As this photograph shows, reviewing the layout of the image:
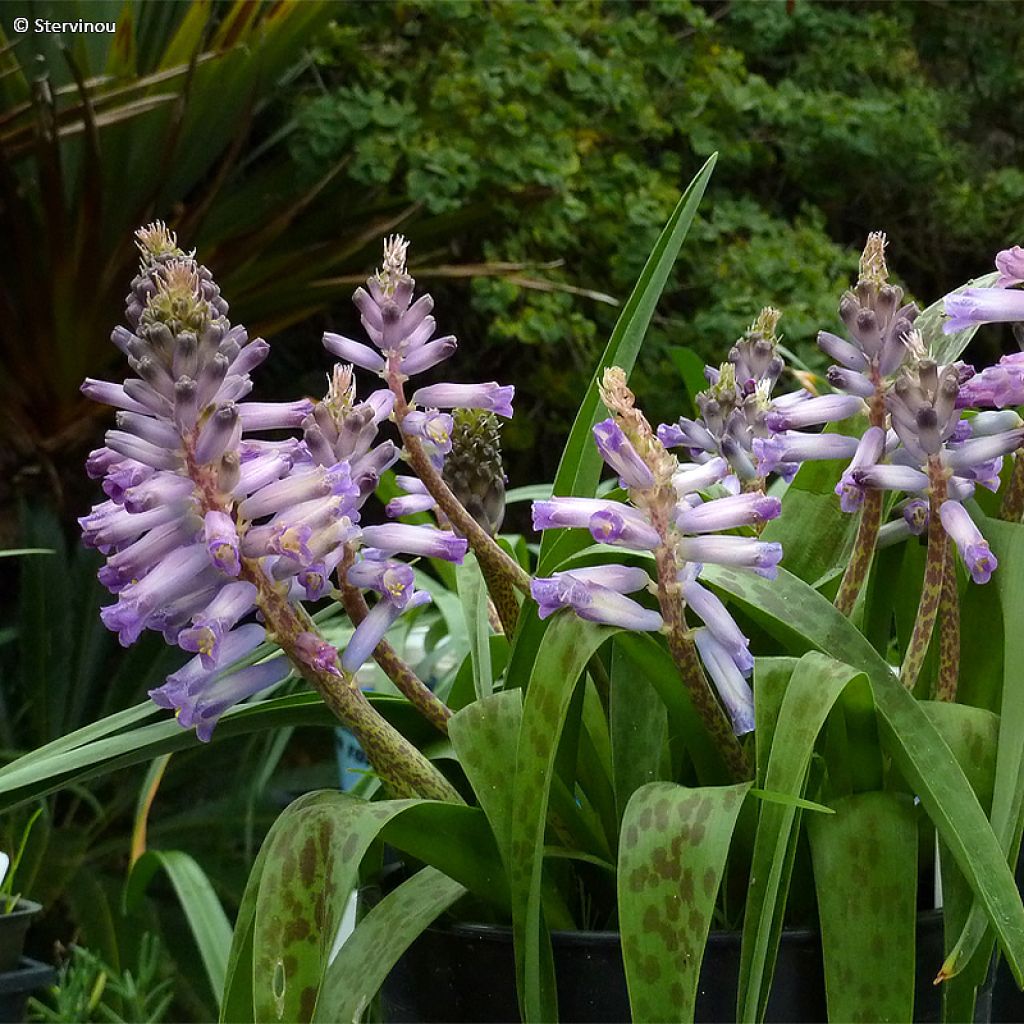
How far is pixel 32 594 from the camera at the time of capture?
78.8 inches

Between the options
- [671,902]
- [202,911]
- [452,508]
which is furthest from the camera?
[202,911]

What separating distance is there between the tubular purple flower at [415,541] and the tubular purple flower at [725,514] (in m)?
0.09

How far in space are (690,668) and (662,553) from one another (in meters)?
0.04

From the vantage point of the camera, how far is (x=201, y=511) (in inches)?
16.3

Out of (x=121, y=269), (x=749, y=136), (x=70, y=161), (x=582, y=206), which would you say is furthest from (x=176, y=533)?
(x=749, y=136)

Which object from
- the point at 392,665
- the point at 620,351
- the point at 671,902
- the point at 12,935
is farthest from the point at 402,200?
the point at 671,902

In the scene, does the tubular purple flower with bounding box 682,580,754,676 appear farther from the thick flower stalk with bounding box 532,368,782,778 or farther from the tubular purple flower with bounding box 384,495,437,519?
the tubular purple flower with bounding box 384,495,437,519

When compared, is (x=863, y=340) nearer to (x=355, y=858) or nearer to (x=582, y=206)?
(x=355, y=858)

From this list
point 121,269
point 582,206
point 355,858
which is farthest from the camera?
point 582,206

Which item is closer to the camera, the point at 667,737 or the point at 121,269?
the point at 667,737

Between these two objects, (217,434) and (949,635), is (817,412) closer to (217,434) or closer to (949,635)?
(949,635)

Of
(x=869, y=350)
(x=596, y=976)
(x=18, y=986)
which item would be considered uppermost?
(x=869, y=350)

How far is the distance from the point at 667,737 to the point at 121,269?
1.84 meters

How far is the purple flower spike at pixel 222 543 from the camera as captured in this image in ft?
1.30
